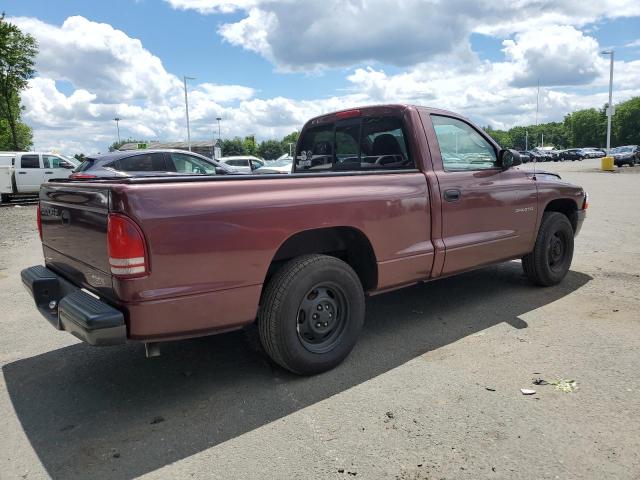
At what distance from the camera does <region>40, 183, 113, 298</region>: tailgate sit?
2.90 metres

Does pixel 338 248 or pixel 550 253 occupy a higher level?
pixel 338 248

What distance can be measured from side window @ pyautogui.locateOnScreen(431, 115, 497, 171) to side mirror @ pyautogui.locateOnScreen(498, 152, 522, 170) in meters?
0.08

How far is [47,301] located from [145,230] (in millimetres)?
1288

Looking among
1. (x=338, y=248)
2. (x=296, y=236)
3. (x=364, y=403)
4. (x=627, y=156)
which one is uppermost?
(x=627, y=156)

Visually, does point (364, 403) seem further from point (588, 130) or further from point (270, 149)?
point (588, 130)

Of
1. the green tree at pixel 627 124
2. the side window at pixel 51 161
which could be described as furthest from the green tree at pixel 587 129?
the side window at pixel 51 161

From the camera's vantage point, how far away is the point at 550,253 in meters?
5.66

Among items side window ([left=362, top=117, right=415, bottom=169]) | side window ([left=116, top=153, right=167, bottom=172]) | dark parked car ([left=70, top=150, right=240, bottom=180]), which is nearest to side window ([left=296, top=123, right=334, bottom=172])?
side window ([left=362, top=117, right=415, bottom=169])

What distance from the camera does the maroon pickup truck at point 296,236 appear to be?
2787 millimetres

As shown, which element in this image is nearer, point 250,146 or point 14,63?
point 14,63

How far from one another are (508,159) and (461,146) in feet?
1.74

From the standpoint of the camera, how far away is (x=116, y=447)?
279cm

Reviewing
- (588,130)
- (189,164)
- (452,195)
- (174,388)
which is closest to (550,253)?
(452,195)

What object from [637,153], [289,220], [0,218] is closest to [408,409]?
[289,220]
